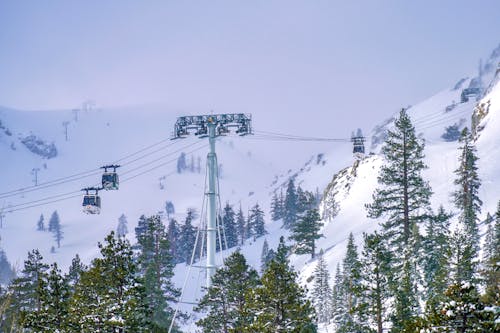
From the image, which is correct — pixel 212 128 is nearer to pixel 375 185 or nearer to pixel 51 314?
pixel 51 314

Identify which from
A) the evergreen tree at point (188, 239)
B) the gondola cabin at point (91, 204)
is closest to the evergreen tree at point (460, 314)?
the gondola cabin at point (91, 204)

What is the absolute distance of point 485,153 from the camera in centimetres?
7112

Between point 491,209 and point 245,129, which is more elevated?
point 245,129

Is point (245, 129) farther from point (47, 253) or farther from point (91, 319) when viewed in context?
point (47, 253)

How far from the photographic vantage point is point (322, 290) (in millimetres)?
64688

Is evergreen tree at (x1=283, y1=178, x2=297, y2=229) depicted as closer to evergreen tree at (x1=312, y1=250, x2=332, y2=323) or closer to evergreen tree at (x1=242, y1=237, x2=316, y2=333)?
evergreen tree at (x1=312, y1=250, x2=332, y2=323)

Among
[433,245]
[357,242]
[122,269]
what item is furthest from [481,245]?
[122,269]

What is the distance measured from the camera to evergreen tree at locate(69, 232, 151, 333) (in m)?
21.8

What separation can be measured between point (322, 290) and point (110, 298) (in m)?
46.1

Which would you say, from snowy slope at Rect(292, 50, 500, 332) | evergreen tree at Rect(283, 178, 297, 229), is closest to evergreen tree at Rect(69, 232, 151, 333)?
snowy slope at Rect(292, 50, 500, 332)

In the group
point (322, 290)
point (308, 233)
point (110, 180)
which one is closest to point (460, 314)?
point (110, 180)

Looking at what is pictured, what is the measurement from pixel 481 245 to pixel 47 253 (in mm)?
182982

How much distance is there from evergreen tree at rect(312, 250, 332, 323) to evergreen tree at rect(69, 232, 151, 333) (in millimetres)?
43241

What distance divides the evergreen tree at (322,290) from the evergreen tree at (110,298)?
4324 cm
